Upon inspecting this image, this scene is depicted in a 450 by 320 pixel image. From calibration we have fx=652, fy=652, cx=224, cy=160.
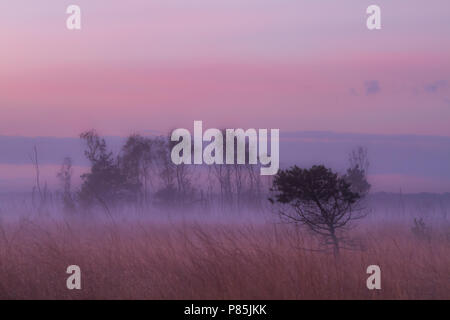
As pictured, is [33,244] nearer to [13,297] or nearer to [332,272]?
[13,297]

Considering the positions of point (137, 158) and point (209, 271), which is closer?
point (209, 271)

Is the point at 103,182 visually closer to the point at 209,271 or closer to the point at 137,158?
the point at 137,158

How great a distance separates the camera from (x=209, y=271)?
29.9 feet

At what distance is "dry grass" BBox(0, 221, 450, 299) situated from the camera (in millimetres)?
8812

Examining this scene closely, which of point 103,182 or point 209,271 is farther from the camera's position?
point 103,182

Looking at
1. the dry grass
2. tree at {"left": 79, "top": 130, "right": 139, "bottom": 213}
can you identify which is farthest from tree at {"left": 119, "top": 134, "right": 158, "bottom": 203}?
the dry grass

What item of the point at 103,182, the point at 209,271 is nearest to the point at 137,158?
the point at 103,182

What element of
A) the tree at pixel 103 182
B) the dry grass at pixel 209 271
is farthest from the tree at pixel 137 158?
the dry grass at pixel 209 271

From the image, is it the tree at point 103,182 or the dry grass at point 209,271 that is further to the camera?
the tree at point 103,182

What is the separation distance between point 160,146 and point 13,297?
22033mm

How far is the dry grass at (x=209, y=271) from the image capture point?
8.81 metres

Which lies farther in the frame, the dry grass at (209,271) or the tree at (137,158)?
the tree at (137,158)

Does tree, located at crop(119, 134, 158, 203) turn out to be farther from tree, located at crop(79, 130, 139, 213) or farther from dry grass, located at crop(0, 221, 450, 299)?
dry grass, located at crop(0, 221, 450, 299)

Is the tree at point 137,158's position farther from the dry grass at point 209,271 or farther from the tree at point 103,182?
the dry grass at point 209,271
